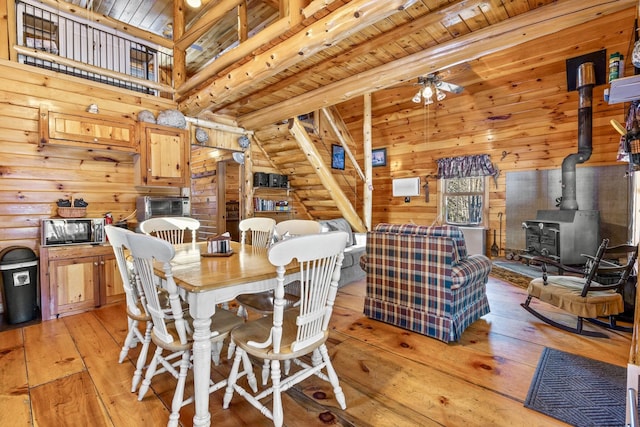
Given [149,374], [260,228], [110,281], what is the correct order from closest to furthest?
[149,374], [260,228], [110,281]

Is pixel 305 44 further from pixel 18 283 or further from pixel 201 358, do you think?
pixel 18 283

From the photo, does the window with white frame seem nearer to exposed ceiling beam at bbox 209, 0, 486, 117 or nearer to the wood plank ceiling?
the wood plank ceiling

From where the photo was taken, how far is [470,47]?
9.44 ft

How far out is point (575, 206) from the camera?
4.45 meters

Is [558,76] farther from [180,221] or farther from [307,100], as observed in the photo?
[180,221]

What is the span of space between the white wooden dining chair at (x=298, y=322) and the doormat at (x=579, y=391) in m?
1.22

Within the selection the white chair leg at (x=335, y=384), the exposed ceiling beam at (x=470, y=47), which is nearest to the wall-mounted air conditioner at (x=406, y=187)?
the exposed ceiling beam at (x=470, y=47)

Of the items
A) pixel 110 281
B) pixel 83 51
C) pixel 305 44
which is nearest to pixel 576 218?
pixel 305 44

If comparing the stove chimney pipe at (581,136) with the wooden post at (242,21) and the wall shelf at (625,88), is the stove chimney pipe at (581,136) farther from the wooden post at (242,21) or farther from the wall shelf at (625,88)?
the wooden post at (242,21)

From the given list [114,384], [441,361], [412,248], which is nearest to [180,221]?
[114,384]

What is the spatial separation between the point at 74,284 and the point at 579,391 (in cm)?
453

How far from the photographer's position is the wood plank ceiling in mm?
2473

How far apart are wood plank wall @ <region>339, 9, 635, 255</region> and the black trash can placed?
5592 mm

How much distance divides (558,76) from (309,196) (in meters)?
4.59
